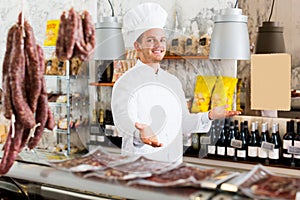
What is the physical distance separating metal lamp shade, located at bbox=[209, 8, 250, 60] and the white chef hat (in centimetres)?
56

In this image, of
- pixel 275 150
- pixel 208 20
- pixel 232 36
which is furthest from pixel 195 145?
pixel 232 36

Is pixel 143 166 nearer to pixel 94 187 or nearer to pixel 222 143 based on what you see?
pixel 94 187

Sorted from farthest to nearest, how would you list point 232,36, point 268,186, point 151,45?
1. point 232,36
2. point 151,45
3. point 268,186

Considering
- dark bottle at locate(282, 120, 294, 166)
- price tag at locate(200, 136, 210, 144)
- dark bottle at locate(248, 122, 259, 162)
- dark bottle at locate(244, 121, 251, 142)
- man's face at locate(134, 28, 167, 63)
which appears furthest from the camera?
price tag at locate(200, 136, 210, 144)

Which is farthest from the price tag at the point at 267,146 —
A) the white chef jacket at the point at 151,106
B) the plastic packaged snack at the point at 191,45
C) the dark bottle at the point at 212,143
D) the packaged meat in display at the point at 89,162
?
the packaged meat in display at the point at 89,162

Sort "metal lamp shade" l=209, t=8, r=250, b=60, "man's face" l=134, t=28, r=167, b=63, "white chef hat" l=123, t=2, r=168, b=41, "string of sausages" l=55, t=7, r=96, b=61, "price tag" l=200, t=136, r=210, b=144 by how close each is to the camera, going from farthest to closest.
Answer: "price tag" l=200, t=136, r=210, b=144 → "metal lamp shade" l=209, t=8, r=250, b=60 → "white chef hat" l=123, t=2, r=168, b=41 → "man's face" l=134, t=28, r=167, b=63 → "string of sausages" l=55, t=7, r=96, b=61

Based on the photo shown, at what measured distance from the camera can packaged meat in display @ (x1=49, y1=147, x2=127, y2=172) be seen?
2.47 feet

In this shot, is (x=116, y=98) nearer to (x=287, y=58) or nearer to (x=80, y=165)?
(x=287, y=58)

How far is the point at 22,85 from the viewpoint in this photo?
0.71 m

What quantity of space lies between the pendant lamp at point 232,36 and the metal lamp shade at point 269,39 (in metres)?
0.07

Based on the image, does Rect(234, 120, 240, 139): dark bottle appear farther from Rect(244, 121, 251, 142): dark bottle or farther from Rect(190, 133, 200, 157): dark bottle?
Rect(190, 133, 200, 157): dark bottle

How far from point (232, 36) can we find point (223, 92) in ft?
2.74

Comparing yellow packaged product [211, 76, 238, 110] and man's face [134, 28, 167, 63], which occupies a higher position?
man's face [134, 28, 167, 63]

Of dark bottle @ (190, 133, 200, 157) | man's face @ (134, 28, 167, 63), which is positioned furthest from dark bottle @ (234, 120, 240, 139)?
man's face @ (134, 28, 167, 63)
